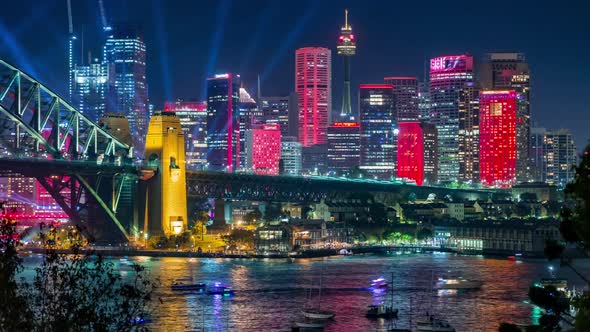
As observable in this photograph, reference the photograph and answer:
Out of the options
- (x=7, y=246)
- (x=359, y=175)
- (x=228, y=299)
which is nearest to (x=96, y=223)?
(x=228, y=299)

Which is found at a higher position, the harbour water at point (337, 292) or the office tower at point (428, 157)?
the office tower at point (428, 157)

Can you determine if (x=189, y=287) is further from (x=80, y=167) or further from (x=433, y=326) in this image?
(x=80, y=167)

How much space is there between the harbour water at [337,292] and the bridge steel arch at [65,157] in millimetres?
5695

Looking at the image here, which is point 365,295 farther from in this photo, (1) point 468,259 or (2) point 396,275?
(1) point 468,259

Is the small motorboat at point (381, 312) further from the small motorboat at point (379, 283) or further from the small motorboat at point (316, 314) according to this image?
the small motorboat at point (379, 283)

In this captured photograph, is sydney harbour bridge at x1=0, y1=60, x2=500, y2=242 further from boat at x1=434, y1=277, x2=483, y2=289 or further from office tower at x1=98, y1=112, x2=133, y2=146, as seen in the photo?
boat at x1=434, y1=277, x2=483, y2=289

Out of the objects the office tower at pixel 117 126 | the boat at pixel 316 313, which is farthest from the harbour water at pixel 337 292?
the office tower at pixel 117 126

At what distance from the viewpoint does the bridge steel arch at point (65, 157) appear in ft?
265

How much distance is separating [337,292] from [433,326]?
47.4ft

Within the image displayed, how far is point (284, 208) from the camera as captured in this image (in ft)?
407

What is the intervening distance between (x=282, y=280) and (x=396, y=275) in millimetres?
8253

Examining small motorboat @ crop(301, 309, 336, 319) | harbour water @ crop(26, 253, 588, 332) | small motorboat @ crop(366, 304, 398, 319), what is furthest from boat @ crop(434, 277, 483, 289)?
small motorboat @ crop(301, 309, 336, 319)

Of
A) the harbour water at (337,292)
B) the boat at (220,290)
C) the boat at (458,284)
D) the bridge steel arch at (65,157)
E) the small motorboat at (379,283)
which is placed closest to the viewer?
the harbour water at (337,292)

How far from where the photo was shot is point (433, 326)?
158 ft
